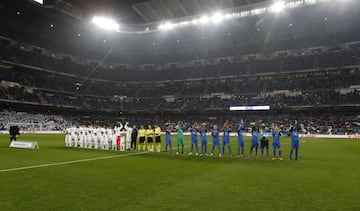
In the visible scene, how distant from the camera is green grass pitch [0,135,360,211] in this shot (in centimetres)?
678

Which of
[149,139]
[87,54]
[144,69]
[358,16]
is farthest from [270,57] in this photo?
[149,139]

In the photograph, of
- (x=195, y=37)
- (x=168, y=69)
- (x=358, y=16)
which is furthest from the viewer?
(x=168, y=69)

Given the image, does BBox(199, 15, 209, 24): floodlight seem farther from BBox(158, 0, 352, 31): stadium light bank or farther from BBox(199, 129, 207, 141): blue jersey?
BBox(199, 129, 207, 141): blue jersey

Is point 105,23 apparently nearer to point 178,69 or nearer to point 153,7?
point 153,7

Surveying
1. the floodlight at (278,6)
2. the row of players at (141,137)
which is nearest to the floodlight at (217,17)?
the floodlight at (278,6)

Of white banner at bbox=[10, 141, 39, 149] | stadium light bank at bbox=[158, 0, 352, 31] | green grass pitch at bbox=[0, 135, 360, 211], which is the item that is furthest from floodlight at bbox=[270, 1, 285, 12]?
white banner at bbox=[10, 141, 39, 149]

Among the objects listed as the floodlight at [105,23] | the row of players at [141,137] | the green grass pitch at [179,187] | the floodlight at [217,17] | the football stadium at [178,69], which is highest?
the floodlight at [105,23]

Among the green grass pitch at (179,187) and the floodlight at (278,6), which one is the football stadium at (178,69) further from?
the green grass pitch at (179,187)

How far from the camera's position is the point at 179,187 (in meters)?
8.65

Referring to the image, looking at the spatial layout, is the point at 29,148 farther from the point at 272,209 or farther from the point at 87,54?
the point at 87,54

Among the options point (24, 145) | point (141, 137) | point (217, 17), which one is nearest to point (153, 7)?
point (217, 17)

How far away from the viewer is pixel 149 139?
19.6 m

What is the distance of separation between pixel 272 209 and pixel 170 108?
5610 centimetres

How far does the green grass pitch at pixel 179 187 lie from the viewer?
6.78 metres
